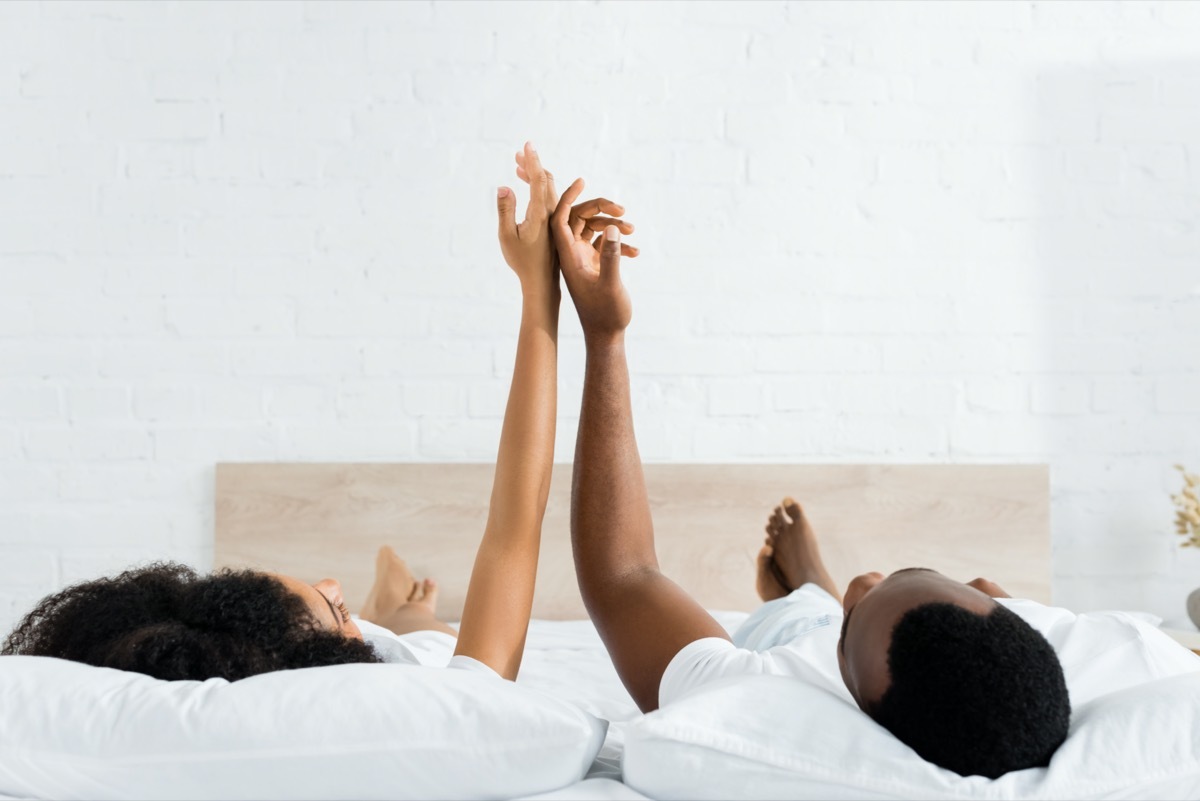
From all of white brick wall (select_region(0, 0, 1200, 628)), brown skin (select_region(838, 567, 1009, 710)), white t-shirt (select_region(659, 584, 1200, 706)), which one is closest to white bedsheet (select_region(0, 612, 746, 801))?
white t-shirt (select_region(659, 584, 1200, 706))

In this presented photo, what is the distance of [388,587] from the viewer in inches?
91.5

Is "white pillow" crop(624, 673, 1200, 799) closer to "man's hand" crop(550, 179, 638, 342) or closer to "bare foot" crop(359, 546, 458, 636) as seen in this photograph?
"man's hand" crop(550, 179, 638, 342)

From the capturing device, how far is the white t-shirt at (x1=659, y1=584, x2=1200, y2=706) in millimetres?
1123

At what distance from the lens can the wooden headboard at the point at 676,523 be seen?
2.44 meters

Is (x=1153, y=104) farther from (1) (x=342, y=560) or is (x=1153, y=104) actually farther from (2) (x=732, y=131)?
(1) (x=342, y=560)

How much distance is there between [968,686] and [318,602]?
0.71m

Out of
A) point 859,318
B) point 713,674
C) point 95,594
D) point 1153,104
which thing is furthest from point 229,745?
point 1153,104

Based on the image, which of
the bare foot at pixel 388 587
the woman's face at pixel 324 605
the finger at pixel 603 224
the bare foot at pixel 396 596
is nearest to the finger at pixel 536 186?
the finger at pixel 603 224

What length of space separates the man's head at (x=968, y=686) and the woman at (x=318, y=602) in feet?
1.49

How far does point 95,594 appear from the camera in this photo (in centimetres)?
113

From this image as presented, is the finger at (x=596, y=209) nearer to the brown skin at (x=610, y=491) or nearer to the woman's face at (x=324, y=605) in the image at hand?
the brown skin at (x=610, y=491)

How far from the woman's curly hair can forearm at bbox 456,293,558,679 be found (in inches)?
5.9

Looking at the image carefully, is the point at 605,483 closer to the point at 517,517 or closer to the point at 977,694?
the point at 517,517

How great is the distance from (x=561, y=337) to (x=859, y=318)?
0.72 metres
